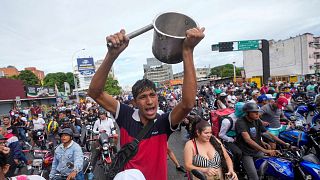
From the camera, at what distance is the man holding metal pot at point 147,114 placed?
1.78 meters

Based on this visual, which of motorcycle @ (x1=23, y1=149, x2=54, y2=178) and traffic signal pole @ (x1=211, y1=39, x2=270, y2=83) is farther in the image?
traffic signal pole @ (x1=211, y1=39, x2=270, y2=83)

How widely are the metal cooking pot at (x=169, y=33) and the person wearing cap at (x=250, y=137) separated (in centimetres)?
285

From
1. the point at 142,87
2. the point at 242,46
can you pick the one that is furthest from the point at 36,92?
the point at 142,87

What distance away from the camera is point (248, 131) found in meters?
4.39

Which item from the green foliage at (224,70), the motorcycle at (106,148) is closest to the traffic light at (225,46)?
the motorcycle at (106,148)

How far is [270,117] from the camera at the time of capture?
595 cm

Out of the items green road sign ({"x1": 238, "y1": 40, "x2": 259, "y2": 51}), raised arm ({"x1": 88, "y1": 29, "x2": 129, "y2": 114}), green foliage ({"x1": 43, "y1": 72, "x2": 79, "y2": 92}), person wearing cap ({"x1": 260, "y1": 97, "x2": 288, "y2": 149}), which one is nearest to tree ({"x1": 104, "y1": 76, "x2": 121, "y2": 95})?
green foliage ({"x1": 43, "y1": 72, "x2": 79, "y2": 92})

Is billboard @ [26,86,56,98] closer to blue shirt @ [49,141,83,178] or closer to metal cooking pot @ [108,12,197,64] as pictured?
blue shirt @ [49,141,83,178]

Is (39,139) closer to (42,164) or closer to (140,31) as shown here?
(42,164)

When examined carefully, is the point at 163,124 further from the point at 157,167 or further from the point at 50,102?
the point at 50,102

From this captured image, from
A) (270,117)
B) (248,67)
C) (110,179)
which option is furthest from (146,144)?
(248,67)

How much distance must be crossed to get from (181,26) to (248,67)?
64417 mm

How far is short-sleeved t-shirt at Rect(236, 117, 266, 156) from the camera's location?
4.38 meters

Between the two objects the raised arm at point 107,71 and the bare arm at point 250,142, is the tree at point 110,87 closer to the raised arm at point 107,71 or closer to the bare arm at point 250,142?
the bare arm at point 250,142
